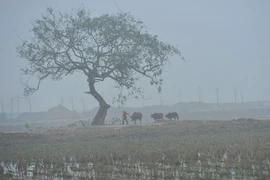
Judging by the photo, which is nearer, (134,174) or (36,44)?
(134,174)

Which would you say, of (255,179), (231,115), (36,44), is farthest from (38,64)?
(231,115)

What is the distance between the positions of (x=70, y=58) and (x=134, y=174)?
2400cm

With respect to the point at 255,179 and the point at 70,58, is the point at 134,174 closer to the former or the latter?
the point at 255,179

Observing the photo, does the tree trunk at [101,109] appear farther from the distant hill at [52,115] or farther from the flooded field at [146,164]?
the distant hill at [52,115]

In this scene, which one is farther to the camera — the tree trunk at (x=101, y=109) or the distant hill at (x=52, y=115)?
the distant hill at (x=52, y=115)

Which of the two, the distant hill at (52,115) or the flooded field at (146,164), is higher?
the distant hill at (52,115)

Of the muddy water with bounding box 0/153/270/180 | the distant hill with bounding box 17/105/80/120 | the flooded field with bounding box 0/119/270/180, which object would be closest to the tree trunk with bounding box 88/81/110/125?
the flooded field with bounding box 0/119/270/180

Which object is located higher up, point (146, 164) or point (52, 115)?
point (52, 115)

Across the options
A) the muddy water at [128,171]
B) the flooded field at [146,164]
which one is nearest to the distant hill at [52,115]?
the flooded field at [146,164]

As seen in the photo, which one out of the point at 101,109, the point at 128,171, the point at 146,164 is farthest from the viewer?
the point at 101,109

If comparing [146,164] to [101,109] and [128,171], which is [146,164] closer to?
[128,171]

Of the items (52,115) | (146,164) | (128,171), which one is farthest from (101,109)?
(52,115)

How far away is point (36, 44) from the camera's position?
1272 inches

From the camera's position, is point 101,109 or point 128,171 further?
point 101,109
